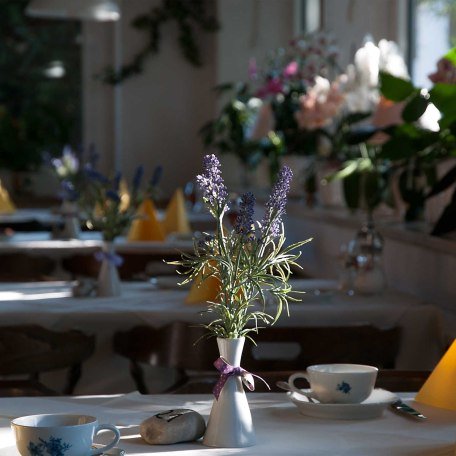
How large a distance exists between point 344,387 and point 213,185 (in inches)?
18.7

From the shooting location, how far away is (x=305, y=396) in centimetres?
184

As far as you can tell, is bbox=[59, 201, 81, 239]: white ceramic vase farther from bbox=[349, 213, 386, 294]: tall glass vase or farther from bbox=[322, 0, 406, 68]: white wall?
bbox=[349, 213, 386, 294]: tall glass vase

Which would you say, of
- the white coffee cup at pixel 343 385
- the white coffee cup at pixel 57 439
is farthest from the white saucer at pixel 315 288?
the white coffee cup at pixel 57 439

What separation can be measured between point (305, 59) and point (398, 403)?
4.58 m

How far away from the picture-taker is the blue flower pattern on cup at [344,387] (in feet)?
5.83

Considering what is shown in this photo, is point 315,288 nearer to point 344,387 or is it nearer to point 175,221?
point 344,387

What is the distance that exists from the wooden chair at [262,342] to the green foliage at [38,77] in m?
7.05

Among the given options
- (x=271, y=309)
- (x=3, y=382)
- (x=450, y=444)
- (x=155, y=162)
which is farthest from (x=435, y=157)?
(x=155, y=162)

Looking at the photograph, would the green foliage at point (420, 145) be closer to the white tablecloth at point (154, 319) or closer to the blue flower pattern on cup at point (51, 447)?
the white tablecloth at point (154, 319)

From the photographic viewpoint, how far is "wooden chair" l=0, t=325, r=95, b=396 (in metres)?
2.81

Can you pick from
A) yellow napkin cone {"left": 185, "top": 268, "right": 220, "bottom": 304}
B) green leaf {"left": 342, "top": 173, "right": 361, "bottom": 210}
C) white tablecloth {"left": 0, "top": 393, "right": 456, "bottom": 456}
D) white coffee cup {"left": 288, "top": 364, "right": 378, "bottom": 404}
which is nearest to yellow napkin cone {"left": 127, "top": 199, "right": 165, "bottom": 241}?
green leaf {"left": 342, "top": 173, "right": 361, "bottom": 210}

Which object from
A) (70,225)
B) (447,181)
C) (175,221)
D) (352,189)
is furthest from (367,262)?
(70,225)

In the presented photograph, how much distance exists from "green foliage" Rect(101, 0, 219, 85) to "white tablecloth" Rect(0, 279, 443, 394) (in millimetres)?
6949

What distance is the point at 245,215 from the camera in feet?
4.81
